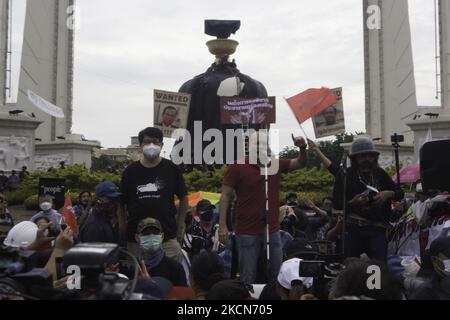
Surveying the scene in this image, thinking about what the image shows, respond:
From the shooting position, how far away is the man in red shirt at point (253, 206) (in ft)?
17.7

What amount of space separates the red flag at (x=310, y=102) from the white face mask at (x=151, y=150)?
1.91m

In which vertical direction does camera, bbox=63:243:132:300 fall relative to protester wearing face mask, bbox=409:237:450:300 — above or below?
above

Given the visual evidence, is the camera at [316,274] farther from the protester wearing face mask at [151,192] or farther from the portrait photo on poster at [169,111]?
the portrait photo on poster at [169,111]

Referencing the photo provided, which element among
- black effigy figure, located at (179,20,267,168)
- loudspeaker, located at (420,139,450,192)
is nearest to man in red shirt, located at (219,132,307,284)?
loudspeaker, located at (420,139,450,192)

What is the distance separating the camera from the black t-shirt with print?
5.22m

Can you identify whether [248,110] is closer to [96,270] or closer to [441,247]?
[441,247]

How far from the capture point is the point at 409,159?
26.0 meters

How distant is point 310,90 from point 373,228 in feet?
6.72

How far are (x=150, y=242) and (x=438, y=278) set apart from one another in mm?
2228

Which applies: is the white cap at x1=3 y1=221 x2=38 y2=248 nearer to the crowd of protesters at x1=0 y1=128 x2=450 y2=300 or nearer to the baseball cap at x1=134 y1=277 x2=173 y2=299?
the crowd of protesters at x1=0 y1=128 x2=450 y2=300

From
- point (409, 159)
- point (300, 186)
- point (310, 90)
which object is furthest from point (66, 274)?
point (409, 159)

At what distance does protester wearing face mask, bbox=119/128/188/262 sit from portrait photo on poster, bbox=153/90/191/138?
8486 mm

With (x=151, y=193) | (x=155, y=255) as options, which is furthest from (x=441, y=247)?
(x=151, y=193)
